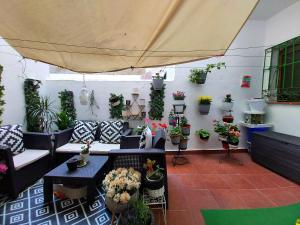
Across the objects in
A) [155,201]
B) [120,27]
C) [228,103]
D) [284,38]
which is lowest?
[155,201]

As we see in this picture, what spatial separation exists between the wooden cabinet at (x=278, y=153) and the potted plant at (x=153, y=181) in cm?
213

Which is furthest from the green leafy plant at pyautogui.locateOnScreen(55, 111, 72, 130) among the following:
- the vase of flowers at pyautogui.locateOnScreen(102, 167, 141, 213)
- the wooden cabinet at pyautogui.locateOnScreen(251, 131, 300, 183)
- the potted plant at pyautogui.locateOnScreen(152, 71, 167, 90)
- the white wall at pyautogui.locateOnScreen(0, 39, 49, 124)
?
the wooden cabinet at pyautogui.locateOnScreen(251, 131, 300, 183)

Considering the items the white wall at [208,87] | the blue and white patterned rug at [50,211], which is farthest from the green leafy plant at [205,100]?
the blue and white patterned rug at [50,211]

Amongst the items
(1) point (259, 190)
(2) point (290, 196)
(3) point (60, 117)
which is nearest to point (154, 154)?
(1) point (259, 190)

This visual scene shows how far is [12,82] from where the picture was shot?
2908mm

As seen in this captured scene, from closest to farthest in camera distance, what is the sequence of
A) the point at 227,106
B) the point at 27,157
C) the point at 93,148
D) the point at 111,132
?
the point at 27,157 < the point at 93,148 < the point at 111,132 < the point at 227,106

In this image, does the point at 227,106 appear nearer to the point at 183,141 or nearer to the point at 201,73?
the point at 201,73

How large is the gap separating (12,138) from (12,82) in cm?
98

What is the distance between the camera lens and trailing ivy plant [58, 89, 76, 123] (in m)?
3.58

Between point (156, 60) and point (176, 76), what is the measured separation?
6.09ft

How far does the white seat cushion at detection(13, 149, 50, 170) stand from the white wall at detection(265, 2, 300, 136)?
4.14 meters

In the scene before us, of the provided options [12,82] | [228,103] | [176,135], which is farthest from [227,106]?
[12,82]

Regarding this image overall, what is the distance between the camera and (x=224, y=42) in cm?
158

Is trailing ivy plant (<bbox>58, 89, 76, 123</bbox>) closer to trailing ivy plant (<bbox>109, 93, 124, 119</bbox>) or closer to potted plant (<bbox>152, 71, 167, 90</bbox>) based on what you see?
trailing ivy plant (<bbox>109, 93, 124, 119</bbox>)
